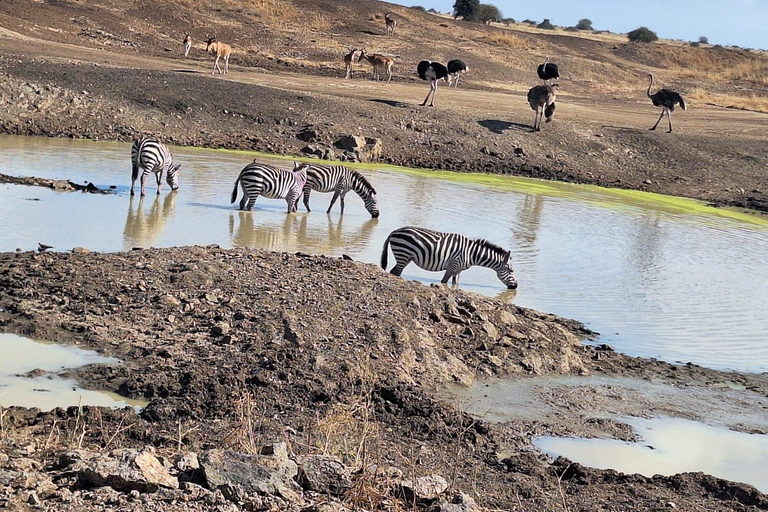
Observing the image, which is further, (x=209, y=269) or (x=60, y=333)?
(x=209, y=269)

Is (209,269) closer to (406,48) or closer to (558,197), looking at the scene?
(558,197)

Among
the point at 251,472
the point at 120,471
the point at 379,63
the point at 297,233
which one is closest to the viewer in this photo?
the point at 120,471

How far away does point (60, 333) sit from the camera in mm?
9383

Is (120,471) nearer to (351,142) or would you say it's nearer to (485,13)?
(351,142)

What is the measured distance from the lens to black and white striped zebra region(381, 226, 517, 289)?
13719mm

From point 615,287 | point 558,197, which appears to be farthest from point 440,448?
point 558,197

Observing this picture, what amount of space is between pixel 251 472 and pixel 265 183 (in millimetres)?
12691

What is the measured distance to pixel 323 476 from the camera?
A: 5.79 metres

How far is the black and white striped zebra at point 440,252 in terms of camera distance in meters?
13.7

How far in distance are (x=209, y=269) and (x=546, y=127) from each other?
2205 centimetres

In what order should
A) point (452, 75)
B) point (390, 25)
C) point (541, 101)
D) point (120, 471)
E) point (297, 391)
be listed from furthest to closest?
point (390, 25), point (452, 75), point (541, 101), point (297, 391), point (120, 471)

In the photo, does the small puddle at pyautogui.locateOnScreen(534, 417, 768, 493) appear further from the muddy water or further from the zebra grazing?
the zebra grazing

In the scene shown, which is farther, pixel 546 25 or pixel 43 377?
pixel 546 25

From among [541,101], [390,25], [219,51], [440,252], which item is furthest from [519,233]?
[390,25]
